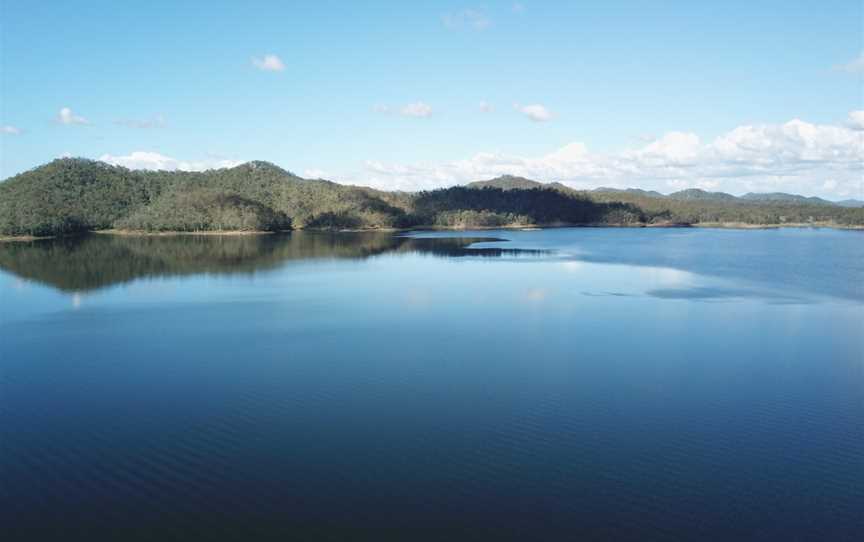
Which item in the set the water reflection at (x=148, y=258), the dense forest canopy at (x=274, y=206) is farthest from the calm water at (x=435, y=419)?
the dense forest canopy at (x=274, y=206)

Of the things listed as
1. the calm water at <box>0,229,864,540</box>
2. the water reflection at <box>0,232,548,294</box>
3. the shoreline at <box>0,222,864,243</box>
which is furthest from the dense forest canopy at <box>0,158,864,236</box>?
the calm water at <box>0,229,864,540</box>

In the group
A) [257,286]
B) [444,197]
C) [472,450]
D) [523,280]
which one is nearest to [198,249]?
[257,286]

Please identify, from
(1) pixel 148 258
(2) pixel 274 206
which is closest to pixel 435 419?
(1) pixel 148 258

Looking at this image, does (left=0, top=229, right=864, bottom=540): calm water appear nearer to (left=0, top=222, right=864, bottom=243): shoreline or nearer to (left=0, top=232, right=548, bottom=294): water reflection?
(left=0, top=232, right=548, bottom=294): water reflection

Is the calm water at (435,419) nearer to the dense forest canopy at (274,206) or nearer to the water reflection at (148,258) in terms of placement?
the water reflection at (148,258)

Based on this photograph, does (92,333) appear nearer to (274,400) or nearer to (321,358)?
(321,358)
